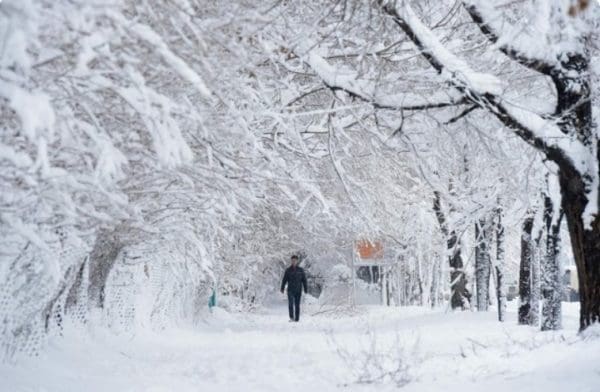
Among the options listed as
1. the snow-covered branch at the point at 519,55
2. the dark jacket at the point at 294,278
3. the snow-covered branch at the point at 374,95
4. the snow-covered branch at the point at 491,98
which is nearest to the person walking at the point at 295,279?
the dark jacket at the point at 294,278

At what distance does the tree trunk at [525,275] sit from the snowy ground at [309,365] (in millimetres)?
1522

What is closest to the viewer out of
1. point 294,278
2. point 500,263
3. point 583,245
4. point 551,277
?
point 583,245

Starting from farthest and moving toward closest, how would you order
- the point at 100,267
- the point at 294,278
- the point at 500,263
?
the point at 294,278 → the point at 500,263 → the point at 100,267

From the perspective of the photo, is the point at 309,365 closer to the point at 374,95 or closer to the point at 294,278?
the point at 374,95

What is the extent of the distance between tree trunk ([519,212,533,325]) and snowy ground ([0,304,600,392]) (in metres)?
1.52

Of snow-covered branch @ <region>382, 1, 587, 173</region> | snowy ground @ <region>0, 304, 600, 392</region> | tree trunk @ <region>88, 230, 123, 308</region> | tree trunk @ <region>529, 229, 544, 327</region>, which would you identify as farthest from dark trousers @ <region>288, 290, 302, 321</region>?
snow-covered branch @ <region>382, 1, 587, 173</region>

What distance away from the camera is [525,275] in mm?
14750

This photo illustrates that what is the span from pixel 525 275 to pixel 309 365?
23.0 ft

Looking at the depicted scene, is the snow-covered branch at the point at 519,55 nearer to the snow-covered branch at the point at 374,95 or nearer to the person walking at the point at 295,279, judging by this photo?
the snow-covered branch at the point at 374,95

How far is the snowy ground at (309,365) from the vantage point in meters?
5.80

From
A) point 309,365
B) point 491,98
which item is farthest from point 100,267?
point 491,98

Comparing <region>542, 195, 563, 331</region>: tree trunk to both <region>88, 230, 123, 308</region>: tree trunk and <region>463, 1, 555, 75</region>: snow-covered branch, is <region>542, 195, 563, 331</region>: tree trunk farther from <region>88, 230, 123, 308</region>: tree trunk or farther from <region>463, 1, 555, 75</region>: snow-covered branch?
<region>88, 230, 123, 308</region>: tree trunk

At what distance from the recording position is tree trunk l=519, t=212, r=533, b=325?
48.0 feet

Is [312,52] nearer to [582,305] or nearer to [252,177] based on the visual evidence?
[252,177]
